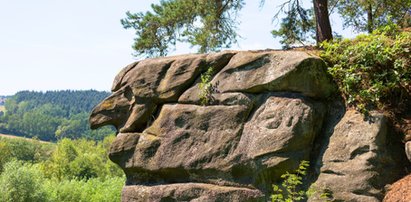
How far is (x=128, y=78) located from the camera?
35.8 ft

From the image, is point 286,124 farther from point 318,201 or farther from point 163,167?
point 163,167

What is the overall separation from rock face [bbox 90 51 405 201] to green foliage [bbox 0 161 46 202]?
708 inches

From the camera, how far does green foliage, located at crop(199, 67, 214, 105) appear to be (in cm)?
948

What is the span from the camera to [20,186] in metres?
26.0

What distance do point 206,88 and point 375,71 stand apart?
339 cm

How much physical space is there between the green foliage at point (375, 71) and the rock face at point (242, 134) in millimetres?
341

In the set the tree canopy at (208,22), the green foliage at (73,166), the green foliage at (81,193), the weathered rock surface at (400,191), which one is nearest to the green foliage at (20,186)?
the green foliage at (81,193)

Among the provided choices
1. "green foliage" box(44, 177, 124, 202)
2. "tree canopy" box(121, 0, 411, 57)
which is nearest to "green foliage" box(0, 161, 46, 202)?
"green foliage" box(44, 177, 124, 202)

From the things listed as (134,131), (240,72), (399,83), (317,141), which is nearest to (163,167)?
(134,131)

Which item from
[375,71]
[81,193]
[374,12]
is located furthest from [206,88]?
[81,193]

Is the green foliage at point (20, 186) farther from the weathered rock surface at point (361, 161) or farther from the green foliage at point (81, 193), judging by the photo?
the weathered rock surface at point (361, 161)

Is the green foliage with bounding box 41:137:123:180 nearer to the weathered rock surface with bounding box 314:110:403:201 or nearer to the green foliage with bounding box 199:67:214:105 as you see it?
the green foliage with bounding box 199:67:214:105

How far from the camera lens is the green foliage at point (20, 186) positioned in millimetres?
25469

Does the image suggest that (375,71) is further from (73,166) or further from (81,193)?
(73,166)
